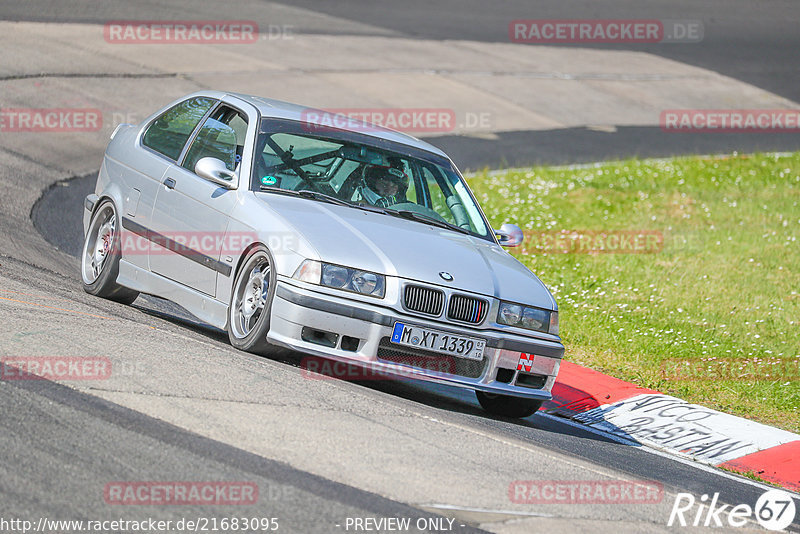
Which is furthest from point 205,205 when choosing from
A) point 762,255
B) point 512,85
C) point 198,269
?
point 512,85

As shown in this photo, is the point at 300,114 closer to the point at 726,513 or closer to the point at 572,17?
the point at 726,513

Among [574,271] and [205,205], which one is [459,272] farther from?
[574,271]

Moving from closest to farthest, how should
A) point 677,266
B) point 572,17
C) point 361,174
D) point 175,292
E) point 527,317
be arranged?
1. point 527,317
2. point 175,292
3. point 361,174
4. point 677,266
5. point 572,17

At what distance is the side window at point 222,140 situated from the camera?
322 inches

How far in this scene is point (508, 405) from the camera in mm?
8000

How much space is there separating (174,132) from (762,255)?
306 inches

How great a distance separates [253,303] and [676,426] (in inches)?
134

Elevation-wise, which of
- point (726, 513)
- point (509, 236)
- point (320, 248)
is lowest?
point (726, 513)

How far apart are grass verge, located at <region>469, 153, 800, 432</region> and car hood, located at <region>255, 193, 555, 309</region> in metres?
2.67

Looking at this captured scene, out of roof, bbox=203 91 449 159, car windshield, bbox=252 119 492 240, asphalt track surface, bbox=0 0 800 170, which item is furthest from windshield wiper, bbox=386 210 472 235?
asphalt track surface, bbox=0 0 800 170

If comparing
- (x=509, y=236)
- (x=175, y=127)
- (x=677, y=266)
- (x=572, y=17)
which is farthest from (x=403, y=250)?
(x=572, y=17)

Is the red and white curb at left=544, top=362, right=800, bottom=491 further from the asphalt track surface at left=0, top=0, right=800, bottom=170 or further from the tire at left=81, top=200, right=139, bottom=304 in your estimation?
the asphalt track surface at left=0, top=0, right=800, bottom=170

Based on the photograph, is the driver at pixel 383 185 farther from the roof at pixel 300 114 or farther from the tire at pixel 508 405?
the tire at pixel 508 405

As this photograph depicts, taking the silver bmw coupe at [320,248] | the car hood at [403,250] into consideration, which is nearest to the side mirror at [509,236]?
the silver bmw coupe at [320,248]
